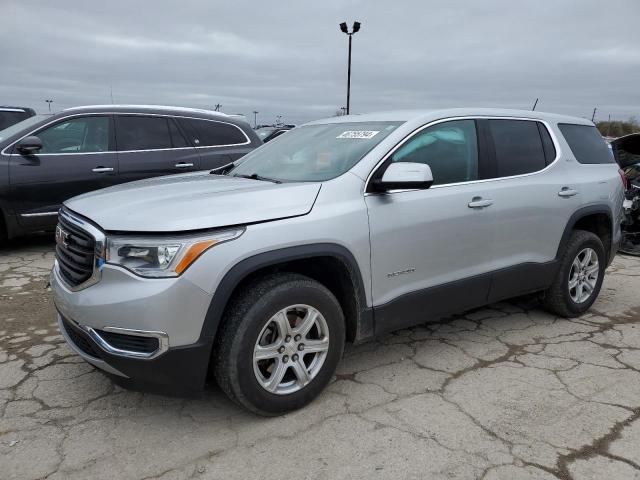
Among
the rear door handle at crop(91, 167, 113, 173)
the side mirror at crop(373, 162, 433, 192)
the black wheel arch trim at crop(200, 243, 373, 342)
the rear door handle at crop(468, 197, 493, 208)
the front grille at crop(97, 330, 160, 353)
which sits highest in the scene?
the side mirror at crop(373, 162, 433, 192)

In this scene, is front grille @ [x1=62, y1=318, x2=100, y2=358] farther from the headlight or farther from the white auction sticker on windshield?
the white auction sticker on windshield

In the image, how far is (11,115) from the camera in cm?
1015

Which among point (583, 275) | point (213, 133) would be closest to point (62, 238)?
point (583, 275)

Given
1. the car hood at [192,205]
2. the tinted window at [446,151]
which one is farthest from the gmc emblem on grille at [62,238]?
the tinted window at [446,151]

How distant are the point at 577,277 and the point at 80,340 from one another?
3.89 meters

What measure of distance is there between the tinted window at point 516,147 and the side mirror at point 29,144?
502 centimetres

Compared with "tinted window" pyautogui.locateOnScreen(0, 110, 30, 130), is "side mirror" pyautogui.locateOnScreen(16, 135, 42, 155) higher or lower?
lower

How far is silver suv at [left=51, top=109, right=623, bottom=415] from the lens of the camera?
255 cm

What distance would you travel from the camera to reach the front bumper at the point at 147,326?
2.48 m

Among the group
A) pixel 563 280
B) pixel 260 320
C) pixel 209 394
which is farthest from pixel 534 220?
pixel 209 394

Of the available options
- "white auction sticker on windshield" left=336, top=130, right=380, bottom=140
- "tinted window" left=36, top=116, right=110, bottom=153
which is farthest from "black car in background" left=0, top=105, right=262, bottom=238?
"white auction sticker on windshield" left=336, top=130, right=380, bottom=140

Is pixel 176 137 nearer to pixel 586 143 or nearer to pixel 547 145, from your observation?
pixel 547 145

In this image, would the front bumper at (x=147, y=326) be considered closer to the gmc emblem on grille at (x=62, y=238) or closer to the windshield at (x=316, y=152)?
the gmc emblem on grille at (x=62, y=238)

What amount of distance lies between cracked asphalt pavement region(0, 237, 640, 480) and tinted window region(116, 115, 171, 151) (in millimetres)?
3268
